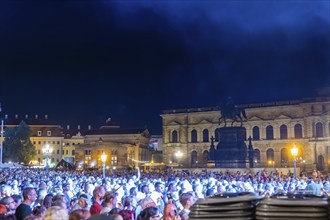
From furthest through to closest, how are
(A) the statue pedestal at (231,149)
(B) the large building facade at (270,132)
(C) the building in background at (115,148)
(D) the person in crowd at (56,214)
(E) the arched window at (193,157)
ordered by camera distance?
(C) the building in background at (115,148), (E) the arched window at (193,157), (B) the large building facade at (270,132), (A) the statue pedestal at (231,149), (D) the person in crowd at (56,214)

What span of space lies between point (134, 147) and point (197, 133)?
16.9m

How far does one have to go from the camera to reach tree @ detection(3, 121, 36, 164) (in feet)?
313

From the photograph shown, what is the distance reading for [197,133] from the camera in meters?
99.4

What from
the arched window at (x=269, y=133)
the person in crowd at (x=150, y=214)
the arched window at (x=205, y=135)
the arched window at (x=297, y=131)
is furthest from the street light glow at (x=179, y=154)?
the person in crowd at (x=150, y=214)

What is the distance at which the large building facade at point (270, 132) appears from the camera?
81062 millimetres

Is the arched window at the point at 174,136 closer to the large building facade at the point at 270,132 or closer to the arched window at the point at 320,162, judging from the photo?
the large building facade at the point at 270,132

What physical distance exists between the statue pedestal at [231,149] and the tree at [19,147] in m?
59.8

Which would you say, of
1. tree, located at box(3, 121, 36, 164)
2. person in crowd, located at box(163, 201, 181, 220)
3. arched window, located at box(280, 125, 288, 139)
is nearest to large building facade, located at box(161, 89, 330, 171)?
arched window, located at box(280, 125, 288, 139)

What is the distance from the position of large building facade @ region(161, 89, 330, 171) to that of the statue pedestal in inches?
1152

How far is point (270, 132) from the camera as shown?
90938mm

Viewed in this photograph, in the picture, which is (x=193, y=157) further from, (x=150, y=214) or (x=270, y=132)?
(x=150, y=214)

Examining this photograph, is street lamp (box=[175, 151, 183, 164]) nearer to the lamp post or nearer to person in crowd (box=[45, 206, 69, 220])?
the lamp post

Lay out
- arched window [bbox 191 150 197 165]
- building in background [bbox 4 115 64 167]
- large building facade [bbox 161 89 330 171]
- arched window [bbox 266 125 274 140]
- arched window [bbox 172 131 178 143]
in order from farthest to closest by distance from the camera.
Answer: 1. building in background [bbox 4 115 64 167]
2. arched window [bbox 172 131 178 143]
3. arched window [bbox 191 150 197 165]
4. arched window [bbox 266 125 274 140]
5. large building facade [bbox 161 89 330 171]

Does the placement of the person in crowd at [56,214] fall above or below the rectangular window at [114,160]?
below
